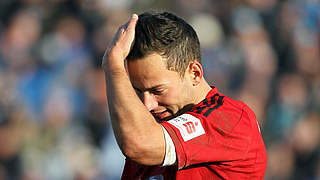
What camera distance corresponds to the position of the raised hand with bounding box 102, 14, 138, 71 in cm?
272

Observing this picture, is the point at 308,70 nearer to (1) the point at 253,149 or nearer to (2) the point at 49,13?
(2) the point at 49,13

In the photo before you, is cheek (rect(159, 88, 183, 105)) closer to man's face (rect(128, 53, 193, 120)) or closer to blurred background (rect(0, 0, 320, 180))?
man's face (rect(128, 53, 193, 120))

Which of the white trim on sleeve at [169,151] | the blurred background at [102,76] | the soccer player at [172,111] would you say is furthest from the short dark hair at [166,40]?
the blurred background at [102,76]

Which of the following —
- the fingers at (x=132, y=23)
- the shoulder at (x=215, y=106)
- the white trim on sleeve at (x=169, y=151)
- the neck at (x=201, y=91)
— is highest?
the fingers at (x=132, y=23)

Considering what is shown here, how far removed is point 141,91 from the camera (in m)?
3.01

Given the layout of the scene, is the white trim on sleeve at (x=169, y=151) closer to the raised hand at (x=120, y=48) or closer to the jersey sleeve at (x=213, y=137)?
the jersey sleeve at (x=213, y=137)

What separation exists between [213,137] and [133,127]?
42 centimetres

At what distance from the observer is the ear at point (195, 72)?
304cm

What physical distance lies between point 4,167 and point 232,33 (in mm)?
3511

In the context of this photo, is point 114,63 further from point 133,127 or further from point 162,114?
point 162,114

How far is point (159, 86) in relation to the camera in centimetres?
295

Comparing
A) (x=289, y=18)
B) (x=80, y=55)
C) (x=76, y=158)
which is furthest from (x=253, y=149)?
(x=289, y=18)

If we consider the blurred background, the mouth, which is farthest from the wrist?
the blurred background

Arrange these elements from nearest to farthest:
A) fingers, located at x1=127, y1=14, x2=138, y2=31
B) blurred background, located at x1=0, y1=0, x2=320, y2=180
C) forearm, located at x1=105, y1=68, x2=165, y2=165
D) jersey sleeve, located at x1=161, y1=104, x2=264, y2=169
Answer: forearm, located at x1=105, y1=68, x2=165, y2=165 < jersey sleeve, located at x1=161, y1=104, x2=264, y2=169 < fingers, located at x1=127, y1=14, x2=138, y2=31 < blurred background, located at x1=0, y1=0, x2=320, y2=180
